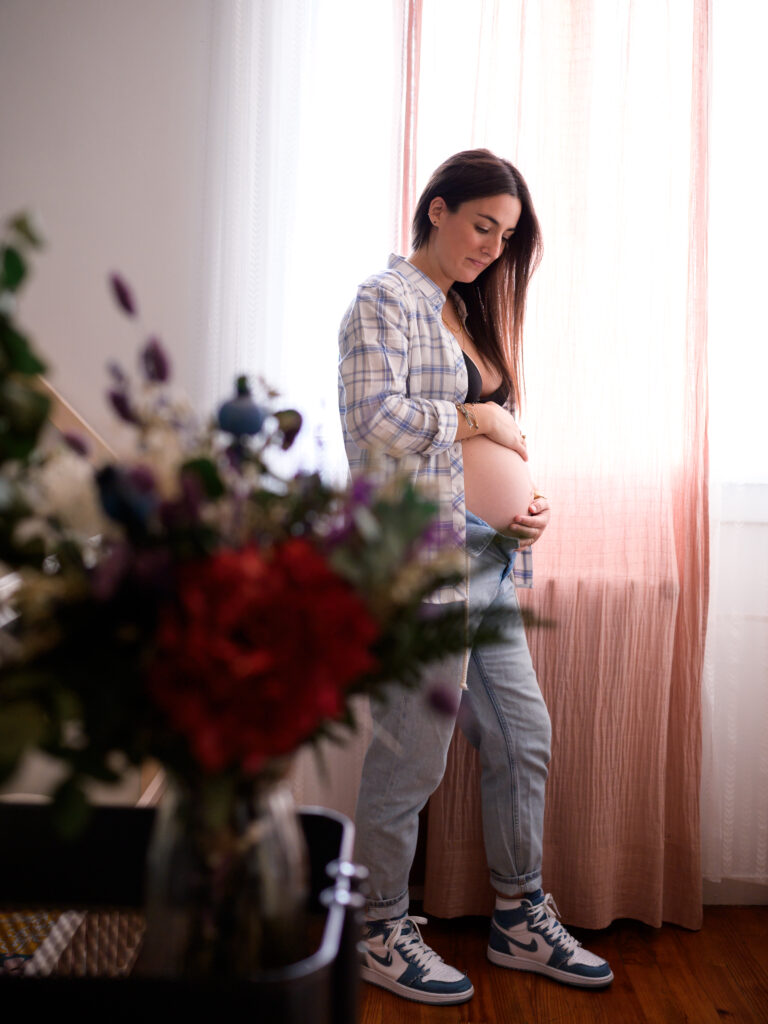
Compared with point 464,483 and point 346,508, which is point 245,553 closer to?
point 346,508

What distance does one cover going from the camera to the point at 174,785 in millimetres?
495

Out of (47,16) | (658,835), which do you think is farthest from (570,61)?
(658,835)

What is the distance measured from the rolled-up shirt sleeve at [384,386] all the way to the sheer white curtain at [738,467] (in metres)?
0.77

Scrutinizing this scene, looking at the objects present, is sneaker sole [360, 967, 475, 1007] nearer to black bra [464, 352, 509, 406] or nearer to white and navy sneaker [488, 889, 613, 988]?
white and navy sneaker [488, 889, 613, 988]

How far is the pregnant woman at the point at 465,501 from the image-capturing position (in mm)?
1560

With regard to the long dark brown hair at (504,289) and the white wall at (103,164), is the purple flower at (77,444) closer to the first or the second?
the long dark brown hair at (504,289)

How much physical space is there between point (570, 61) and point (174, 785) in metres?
1.86

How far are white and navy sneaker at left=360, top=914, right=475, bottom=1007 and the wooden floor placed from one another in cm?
2

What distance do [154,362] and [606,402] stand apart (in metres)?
1.55

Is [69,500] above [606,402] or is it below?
below

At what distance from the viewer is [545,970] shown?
1.71 meters

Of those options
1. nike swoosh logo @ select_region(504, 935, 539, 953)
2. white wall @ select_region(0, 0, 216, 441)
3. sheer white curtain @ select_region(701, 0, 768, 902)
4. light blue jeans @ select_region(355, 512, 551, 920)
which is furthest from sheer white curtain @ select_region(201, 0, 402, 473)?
nike swoosh logo @ select_region(504, 935, 539, 953)

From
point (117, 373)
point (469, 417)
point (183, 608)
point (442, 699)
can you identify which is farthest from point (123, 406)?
point (469, 417)

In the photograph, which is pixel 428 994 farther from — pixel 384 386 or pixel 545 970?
pixel 384 386
